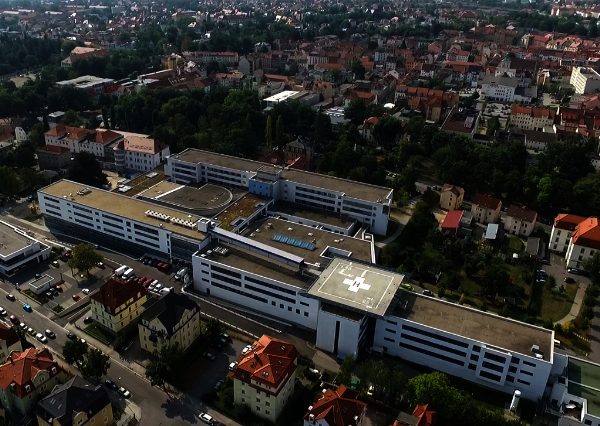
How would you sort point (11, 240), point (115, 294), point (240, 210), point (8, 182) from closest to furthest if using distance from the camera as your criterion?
1. point (115, 294)
2. point (11, 240)
3. point (240, 210)
4. point (8, 182)

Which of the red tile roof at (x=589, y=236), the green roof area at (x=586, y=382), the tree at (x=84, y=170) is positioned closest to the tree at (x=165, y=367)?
the green roof area at (x=586, y=382)

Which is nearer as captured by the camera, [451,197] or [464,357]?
[464,357]

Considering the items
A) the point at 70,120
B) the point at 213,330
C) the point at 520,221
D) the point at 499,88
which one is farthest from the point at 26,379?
the point at 499,88

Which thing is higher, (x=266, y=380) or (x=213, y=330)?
(x=266, y=380)

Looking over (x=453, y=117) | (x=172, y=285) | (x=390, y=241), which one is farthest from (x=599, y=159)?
(x=172, y=285)

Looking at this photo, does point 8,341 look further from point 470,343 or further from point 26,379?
point 470,343

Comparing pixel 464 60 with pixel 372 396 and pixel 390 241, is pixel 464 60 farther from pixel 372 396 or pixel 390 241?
pixel 372 396

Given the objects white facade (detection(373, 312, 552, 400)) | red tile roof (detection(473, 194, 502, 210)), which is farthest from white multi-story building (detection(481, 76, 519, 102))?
white facade (detection(373, 312, 552, 400))
